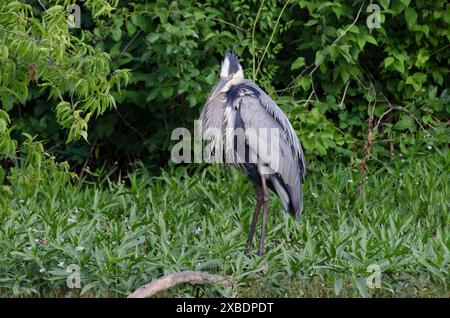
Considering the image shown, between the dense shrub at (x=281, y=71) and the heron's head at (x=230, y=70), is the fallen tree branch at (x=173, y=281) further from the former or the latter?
the dense shrub at (x=281, y=71)

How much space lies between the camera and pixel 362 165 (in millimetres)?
8156

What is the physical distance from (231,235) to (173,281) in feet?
3.89

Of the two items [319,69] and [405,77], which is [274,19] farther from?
[405,77]

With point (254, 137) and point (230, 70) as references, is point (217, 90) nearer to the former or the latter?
point (230, 70)

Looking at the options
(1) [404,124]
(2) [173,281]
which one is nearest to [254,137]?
(2) [173,281]

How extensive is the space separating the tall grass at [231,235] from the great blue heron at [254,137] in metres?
0.27

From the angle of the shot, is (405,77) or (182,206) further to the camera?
(405,77)

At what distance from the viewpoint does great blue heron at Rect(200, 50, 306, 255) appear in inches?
246

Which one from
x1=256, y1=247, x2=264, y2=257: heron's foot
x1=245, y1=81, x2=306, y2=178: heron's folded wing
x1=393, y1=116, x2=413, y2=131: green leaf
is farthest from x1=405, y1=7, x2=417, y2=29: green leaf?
x1=256, y1=247, x2=264, y2=257: heron's foot

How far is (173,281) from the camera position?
494 cm

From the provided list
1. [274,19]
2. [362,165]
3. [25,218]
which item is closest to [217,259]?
[25,218]

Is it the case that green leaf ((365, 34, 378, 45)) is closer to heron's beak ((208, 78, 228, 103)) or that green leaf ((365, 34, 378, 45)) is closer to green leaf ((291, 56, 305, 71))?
green leaf ((291, 56, 305, 71))

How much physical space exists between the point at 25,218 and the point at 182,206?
51.5 inches

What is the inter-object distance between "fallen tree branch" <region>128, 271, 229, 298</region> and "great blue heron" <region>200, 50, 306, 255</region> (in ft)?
2.99
